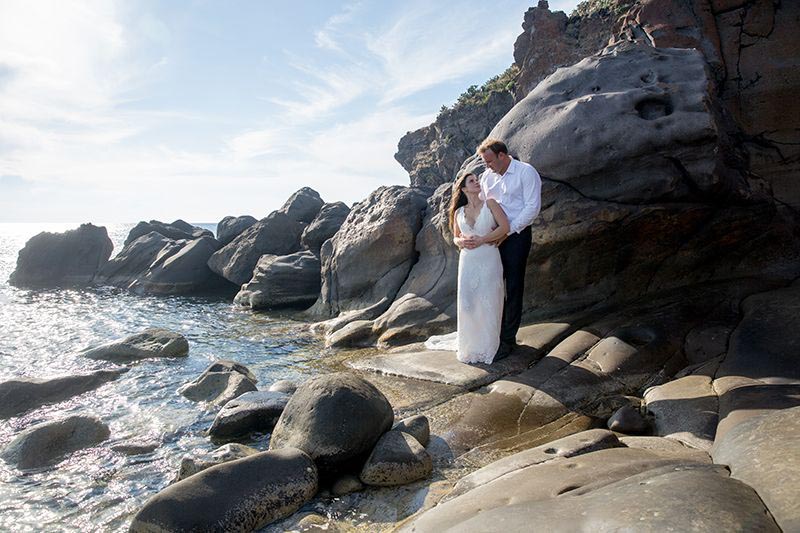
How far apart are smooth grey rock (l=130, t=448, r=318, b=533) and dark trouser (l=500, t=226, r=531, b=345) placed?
3.65 meters

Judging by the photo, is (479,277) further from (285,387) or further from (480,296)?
(285,387)

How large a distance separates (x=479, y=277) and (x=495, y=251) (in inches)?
15.6

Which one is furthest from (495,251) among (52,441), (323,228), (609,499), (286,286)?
(323,228)

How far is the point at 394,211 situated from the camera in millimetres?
14492

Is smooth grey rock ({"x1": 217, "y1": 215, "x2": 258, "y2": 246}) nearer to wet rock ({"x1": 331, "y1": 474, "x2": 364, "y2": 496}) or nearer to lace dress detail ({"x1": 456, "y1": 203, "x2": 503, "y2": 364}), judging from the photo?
lace dress detail ({"x1": 456, "y1": 203, "x2": 503, "y2": 364})

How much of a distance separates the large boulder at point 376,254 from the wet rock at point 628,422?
8313 millimetres

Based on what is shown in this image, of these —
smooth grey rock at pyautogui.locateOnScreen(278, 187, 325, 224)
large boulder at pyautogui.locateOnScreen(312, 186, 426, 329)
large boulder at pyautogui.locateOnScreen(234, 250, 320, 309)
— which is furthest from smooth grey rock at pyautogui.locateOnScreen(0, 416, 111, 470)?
smooth grey rock at pyautogui.locateOnScreen(278, 187, 325, 224)

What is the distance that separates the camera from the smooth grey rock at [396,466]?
15.9 feet

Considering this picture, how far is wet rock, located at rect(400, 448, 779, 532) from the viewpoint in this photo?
2.65 metres

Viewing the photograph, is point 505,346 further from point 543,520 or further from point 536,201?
point 543,520

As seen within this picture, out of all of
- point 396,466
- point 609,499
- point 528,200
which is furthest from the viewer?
Result: point 528,200

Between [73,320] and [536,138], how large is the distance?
1616 centimetres

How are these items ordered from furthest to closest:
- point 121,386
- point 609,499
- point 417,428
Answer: point 121,386 < point 417,428 < point 609,499

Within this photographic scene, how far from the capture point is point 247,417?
678 centimetres
